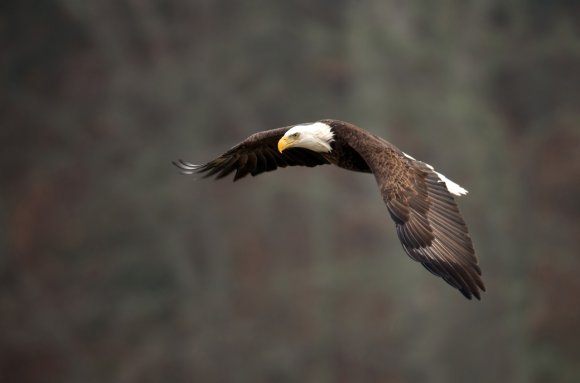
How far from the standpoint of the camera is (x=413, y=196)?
22.1 feet

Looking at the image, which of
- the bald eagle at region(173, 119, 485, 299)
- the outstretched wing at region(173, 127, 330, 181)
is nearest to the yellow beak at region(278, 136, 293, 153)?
the bald eagle at region(173, 119, 485, 299)

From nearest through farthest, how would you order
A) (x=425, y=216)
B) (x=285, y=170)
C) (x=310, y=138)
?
(x=425, y=216) → (x=310, y=138) → (x=285, y=170)

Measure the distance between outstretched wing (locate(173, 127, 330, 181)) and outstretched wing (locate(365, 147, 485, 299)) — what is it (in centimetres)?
126

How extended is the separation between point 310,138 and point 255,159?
2.62 ft

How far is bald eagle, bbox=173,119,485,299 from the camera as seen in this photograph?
648 cm

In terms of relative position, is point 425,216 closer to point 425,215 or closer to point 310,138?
point 425,215

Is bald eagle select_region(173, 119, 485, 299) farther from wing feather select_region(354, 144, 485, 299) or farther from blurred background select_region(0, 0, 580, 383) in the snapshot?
blurred background select_region(0, 0, 580, 383)

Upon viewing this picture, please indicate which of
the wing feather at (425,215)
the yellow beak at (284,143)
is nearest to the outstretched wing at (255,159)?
the yellow beak at (284,143)

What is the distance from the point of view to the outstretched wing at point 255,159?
808 cm

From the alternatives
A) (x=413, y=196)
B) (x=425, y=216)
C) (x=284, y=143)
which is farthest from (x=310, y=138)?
(x=425, y=216)

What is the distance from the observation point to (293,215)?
685 inches

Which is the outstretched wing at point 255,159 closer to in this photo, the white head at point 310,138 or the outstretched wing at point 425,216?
the white head at point 310,138

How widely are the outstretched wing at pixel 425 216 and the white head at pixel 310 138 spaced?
2.39 feet

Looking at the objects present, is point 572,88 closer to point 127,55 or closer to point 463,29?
point 463,29
